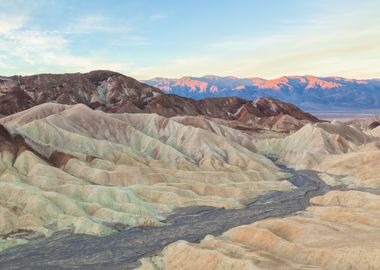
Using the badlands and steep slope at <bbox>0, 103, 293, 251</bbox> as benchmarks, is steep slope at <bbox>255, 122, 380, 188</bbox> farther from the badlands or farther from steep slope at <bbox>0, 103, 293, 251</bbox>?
steep slope at <bbox>0, 103, 293, 251</bbox>

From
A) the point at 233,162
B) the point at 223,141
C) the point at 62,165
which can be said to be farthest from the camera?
the point at 223,141

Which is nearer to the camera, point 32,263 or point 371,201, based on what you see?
point 32,263

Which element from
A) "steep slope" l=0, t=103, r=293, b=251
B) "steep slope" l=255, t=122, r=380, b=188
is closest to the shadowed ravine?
"steep slope" l=0, t=103, r=293, b=251

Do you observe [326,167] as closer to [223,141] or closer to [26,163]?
[223,141]

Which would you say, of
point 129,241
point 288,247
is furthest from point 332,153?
point 288,247

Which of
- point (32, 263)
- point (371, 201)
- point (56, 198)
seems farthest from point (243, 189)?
point (32, 263)

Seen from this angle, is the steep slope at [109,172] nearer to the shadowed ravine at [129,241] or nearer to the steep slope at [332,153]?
the shadowed ravine at [129,241]
